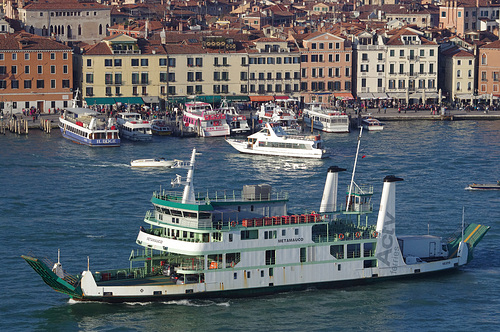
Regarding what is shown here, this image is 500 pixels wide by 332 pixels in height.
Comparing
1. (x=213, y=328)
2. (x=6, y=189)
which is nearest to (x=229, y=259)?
(x=213, y=328)

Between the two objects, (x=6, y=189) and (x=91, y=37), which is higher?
(x=91, y=37)

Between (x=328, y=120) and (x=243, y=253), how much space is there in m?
54.8

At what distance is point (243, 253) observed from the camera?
53.7m

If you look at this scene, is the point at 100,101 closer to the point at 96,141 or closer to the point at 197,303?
the point at 96,141

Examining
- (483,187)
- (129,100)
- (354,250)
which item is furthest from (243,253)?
(129,100)

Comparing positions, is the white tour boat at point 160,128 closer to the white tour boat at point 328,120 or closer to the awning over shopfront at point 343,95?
the white tour boat at point 328,120

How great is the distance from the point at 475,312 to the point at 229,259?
34.3 feet

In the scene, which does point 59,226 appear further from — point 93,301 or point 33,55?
point 33,55

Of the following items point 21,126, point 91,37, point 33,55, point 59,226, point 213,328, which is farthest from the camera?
point 91,37

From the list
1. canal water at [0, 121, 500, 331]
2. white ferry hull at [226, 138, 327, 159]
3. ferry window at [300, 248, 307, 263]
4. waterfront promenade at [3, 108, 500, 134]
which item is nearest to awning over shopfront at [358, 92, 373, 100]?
waterfront promenade at [3, 108, 500, 134]

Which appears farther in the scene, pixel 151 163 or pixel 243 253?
pixel 151 163

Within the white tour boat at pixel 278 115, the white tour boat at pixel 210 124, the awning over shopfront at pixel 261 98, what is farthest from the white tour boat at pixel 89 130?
the awning over shopfront at pixel 261 98

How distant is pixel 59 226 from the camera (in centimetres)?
6806

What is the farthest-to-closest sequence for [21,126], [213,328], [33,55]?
[33,55] < [21,126] < [213,328]
